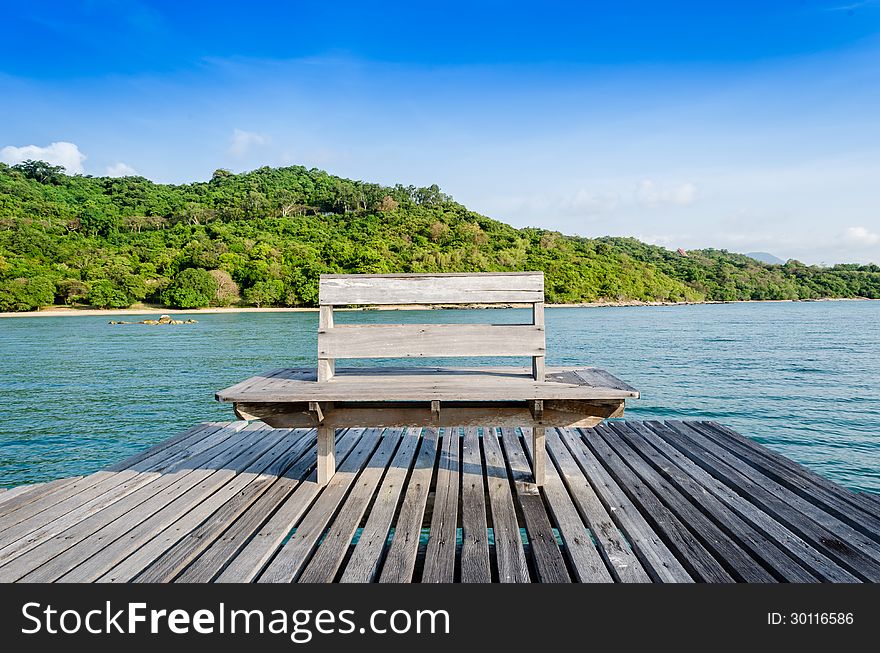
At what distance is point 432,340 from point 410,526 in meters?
1.23

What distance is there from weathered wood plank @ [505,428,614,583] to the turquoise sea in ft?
19.6

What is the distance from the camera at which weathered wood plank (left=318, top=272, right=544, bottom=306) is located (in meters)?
3.73

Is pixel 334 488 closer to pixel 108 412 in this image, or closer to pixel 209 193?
pixel 108 412

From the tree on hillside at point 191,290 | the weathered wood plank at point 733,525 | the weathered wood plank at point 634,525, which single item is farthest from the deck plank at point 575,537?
the tree on hillside at point 191,290

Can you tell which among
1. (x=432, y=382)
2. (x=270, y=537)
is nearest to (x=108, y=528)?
(x=270, y=537)

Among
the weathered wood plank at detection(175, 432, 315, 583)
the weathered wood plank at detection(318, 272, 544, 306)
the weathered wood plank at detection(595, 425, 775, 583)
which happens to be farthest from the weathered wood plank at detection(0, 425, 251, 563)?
the weathered wood plank at detection(595, 425, 775, 583)

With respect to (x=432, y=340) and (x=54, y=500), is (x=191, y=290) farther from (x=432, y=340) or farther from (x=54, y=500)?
(x=432, y=340)

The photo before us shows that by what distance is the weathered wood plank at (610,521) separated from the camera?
287 centimetres

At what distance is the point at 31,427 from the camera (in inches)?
416

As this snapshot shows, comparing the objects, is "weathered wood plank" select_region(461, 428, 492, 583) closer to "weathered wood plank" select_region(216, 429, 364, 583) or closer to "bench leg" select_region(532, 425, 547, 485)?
"bench leg" select_region(532, 425, 547, 485)

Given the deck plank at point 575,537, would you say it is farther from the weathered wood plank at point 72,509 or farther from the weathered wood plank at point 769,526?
the weathered wood plank at point 72,509

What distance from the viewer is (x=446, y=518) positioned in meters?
3.61
